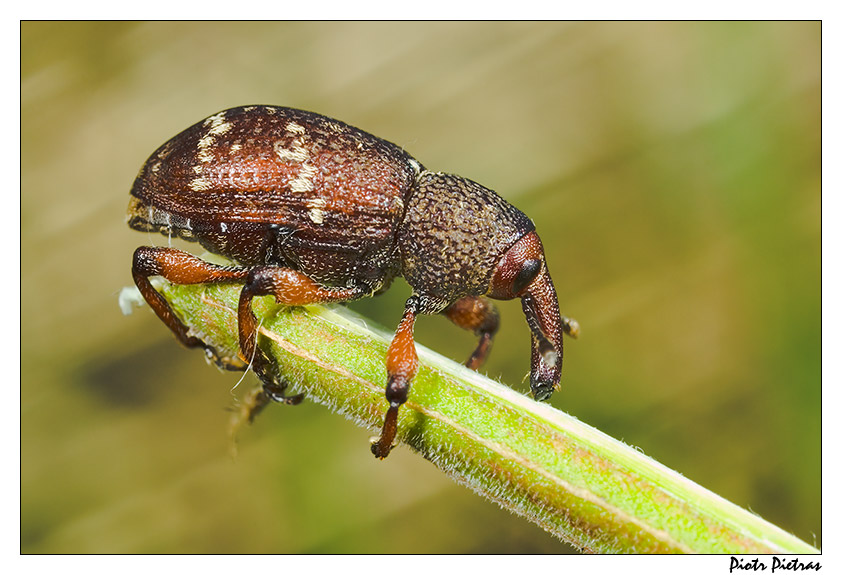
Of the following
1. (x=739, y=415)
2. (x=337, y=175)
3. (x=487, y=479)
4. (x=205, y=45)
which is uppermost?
(x=205, y=45)

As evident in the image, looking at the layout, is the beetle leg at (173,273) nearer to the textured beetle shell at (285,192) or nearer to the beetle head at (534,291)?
the textured beetle shell at (285,192)

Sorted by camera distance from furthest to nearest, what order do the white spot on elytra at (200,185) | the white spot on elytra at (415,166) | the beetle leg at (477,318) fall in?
1. the beetle leg at (477,318)
2. the white spot on elytra at (415,166)
3. the white spot on elytra at (200,185)

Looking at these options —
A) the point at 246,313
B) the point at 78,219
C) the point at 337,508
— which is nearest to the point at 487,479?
the point at 246,313

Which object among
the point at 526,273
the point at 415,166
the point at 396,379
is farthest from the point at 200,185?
the point at 526,273

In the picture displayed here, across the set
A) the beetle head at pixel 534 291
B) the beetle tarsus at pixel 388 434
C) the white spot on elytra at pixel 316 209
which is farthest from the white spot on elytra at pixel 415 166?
the beetle tarsus at pixel 388 434

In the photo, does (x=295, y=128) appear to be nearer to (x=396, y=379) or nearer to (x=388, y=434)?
(x=396, y=379)

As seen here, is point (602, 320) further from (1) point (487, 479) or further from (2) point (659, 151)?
(1) point (487, 479)
